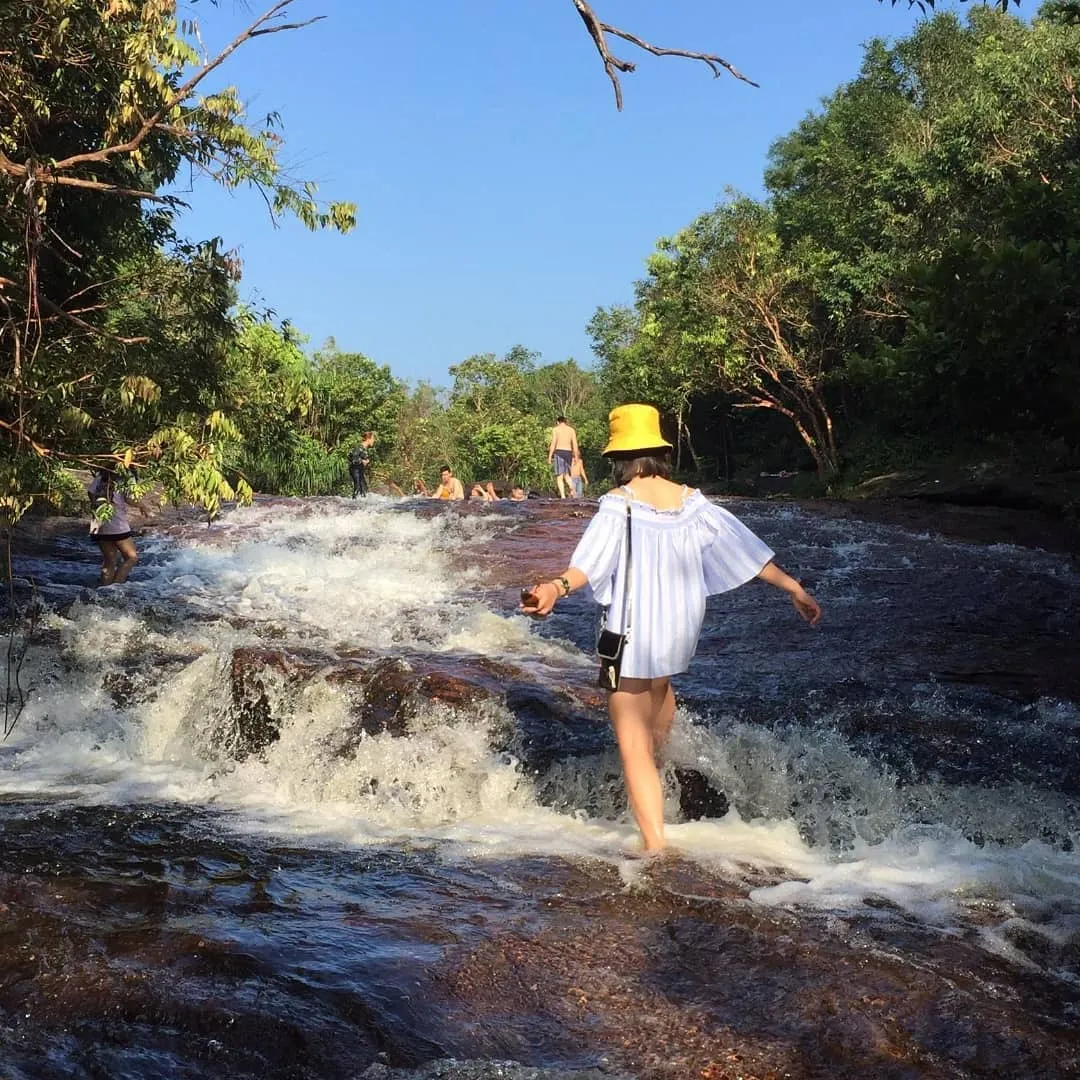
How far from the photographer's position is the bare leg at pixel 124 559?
12375mm

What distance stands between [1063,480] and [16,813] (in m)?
17.9

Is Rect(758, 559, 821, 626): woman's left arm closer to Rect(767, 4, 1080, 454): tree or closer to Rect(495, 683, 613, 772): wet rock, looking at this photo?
Rect(495, 683, 613, 772): wet rock

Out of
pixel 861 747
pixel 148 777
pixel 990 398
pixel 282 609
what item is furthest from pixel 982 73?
pixel 148 777

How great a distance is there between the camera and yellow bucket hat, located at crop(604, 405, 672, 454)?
450 centimetres

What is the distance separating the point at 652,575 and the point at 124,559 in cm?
975

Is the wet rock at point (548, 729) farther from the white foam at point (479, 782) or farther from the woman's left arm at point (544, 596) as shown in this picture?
the woman's left arm at point (544, 596)

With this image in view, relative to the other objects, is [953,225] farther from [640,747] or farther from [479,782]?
[640,747]

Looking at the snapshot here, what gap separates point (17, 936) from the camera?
3447 mm

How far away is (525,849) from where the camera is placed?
193 inches

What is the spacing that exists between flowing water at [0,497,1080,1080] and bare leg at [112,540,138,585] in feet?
4.98

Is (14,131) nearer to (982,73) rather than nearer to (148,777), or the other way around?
(148,777)

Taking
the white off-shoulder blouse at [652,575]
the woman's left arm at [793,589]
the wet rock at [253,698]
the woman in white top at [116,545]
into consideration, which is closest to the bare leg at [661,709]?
the white off-shoulder blouse at [652,575]

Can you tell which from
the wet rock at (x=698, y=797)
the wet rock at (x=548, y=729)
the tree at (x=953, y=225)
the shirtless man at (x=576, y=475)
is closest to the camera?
the wet rock at (x=698, y=797)

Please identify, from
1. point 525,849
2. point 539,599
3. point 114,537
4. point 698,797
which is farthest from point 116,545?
point 539,599
